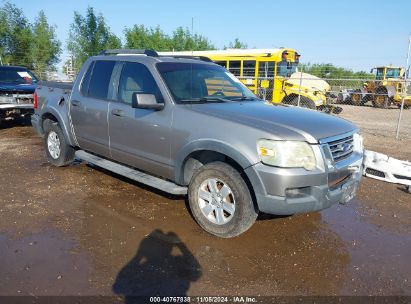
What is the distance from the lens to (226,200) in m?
3.76

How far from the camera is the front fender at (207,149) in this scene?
3.47m

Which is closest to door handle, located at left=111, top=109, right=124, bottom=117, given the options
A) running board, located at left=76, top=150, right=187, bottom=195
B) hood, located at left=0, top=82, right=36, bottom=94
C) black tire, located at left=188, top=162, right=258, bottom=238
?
running board, located at left=76, top=150, right=187, bottom=195

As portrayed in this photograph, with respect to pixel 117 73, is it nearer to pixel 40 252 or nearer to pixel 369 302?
pixel 40 252

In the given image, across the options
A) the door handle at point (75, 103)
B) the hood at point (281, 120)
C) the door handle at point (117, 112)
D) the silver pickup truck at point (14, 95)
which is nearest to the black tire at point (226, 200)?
the hood at point (281, 120)

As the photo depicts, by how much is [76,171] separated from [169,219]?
2617mm

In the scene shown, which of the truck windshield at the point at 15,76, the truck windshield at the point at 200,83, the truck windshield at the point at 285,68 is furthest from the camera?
the truck windshield at the point at 285,68

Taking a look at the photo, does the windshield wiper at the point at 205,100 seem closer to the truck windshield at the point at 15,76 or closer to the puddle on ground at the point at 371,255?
the puddle on ground at the point at 371,255

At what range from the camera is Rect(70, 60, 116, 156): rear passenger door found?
495 centimetres

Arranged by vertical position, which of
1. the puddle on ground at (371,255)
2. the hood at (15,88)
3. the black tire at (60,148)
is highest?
the hood at (15,88)

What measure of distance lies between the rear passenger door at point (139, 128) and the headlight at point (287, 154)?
1.23 m

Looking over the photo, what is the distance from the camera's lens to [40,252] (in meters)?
3.48

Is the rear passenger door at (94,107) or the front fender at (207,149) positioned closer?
the front fender at (207,149)

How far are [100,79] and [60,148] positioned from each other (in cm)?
166

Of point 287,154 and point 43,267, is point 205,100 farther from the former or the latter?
point 43,267
